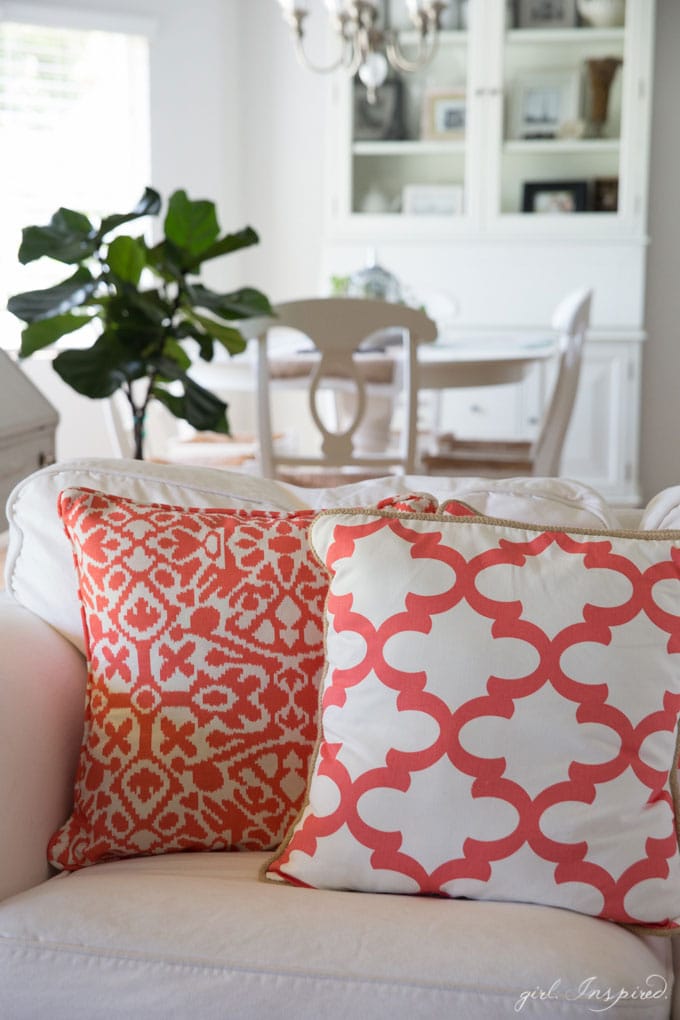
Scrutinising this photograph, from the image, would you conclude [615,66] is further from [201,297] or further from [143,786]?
[143,786]

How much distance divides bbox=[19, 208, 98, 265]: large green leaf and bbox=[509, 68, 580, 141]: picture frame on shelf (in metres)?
2.81

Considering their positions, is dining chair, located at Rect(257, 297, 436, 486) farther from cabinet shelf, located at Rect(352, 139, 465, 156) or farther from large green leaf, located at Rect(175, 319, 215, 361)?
cabinet shelf, located at Rect(352, 139, 465, 156)

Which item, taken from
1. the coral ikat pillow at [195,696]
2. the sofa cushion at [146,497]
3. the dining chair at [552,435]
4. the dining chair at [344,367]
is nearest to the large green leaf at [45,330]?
the dining chair at [344,367]

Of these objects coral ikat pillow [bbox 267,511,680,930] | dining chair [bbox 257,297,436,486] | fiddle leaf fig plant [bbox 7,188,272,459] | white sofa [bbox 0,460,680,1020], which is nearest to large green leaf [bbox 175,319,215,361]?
fiddle leaf fig plant [bbox 7,188,272,459]

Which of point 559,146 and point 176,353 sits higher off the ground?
point 559,146

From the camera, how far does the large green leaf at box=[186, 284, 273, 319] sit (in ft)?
7.80

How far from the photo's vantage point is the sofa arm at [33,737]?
1.12 meters

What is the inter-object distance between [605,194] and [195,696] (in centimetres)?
387

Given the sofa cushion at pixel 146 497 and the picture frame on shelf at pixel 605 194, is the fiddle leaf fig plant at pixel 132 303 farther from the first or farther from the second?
the picture frame on shelf at pixel 605 194

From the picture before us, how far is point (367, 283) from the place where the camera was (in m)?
3.42

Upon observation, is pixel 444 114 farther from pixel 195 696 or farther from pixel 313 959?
pixel 313 959

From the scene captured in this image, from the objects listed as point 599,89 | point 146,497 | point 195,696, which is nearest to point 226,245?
point 146,497

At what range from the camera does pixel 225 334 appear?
8.21 feet

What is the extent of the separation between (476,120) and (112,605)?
3.81 meters
